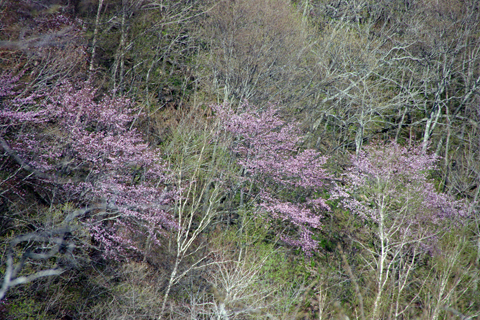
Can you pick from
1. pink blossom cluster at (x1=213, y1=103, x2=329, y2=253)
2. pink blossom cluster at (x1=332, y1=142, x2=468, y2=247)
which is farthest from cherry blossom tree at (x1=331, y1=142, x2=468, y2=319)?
pink blossom cluster at (x1=213, y1=103, x2=329, y2=253)

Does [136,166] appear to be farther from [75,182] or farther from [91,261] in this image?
[91,261]

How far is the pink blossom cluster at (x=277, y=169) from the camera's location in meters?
16.1

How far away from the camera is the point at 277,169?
16.5 meters

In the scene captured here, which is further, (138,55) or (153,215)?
(138,55)

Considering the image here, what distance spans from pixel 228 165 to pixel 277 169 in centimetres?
206

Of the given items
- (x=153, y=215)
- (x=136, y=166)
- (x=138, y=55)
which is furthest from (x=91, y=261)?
(x=138, y=55)

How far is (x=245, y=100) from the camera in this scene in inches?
655

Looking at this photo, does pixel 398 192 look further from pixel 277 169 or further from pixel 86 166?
pixel 86 166

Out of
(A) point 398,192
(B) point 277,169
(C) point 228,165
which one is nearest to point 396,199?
(A) point 398,192

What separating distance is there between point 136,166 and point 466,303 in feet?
36.6

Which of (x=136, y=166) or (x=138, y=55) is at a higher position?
(x=138, y=55)

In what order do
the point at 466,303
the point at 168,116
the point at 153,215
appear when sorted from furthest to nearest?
the point at 168,116, the point at 153,215, the point at 466,303

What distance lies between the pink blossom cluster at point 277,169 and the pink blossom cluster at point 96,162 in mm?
3539

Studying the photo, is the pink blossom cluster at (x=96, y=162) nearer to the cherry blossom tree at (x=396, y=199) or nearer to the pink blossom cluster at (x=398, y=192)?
the cherry blossom tree at (x=396, y=199)
